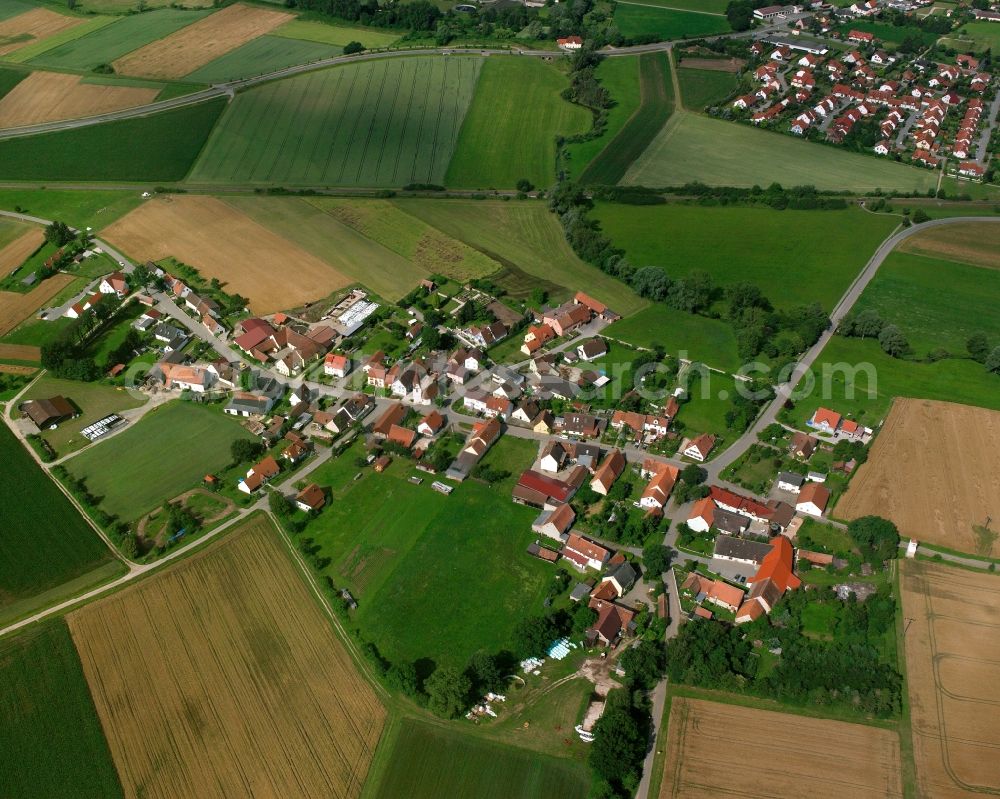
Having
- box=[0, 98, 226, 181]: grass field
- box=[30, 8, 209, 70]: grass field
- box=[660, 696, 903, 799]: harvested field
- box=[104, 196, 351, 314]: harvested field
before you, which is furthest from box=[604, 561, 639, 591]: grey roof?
box=[30, 8, 209, 70]: grass field

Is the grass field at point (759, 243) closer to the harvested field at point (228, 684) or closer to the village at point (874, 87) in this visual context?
the village at point (874, 87)

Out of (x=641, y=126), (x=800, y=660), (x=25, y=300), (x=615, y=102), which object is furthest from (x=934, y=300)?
(x=25, y=300)

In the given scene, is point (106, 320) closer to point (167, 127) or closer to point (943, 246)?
point (167, 127)

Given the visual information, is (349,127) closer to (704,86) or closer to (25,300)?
(25,300)

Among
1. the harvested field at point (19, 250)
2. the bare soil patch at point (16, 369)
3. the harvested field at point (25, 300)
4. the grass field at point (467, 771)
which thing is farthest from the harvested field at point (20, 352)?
the grass field at point (467, 771)

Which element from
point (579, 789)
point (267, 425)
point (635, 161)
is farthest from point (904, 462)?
point (635, 161)

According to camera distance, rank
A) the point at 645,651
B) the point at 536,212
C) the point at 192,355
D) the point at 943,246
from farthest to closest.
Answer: the point at 536,212
the point at 943,246
the point at 192,355
the point at 645,651
